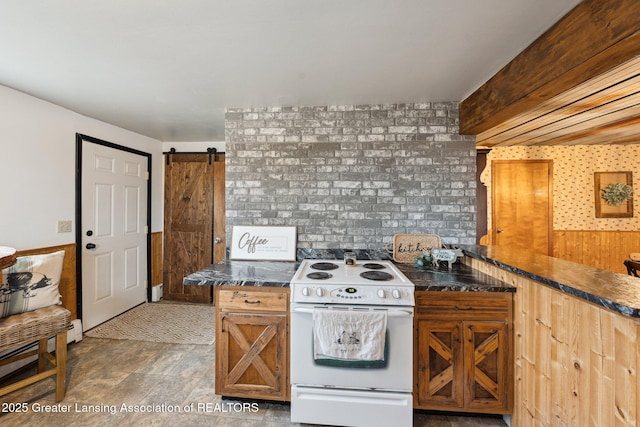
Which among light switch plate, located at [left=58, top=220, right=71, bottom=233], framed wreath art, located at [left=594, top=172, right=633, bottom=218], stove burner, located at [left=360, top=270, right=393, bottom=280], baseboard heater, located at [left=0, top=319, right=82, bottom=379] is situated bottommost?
baseboard heater, located at [left=0, top=319, right=82, bottom=379]

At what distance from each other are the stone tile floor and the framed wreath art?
4.05 meters

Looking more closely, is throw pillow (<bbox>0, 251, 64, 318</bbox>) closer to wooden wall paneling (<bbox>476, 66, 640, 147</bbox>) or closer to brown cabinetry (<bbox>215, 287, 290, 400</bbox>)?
brown cabinetry (<bbox>215, 287, 290, 400</bbox>)

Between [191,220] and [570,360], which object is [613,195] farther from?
[191,220]

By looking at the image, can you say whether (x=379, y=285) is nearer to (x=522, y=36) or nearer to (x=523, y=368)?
(x=523, y=368)

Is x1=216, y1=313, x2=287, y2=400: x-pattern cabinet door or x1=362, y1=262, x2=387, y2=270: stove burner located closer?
x1=216, y1=313, x2=287, y2=400: x-pattern cabinet door

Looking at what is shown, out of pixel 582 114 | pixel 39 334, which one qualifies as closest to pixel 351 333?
pixel 39 334

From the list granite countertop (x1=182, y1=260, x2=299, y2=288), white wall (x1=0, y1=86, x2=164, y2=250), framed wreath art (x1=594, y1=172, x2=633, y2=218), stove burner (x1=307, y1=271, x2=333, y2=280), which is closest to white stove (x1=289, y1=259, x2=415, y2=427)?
stove burner (x1=307, y1=271, x2=333, y2=280)

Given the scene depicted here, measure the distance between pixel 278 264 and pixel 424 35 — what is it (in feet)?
6.42

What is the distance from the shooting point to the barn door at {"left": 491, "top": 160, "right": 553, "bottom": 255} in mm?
4109

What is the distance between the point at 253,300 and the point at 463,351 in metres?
1.43

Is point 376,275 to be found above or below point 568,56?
below

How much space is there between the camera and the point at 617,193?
13.0 feet

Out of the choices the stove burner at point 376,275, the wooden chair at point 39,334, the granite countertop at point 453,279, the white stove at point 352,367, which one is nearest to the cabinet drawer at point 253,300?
the white stove at point 352,367

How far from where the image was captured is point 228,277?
1.95 metres
